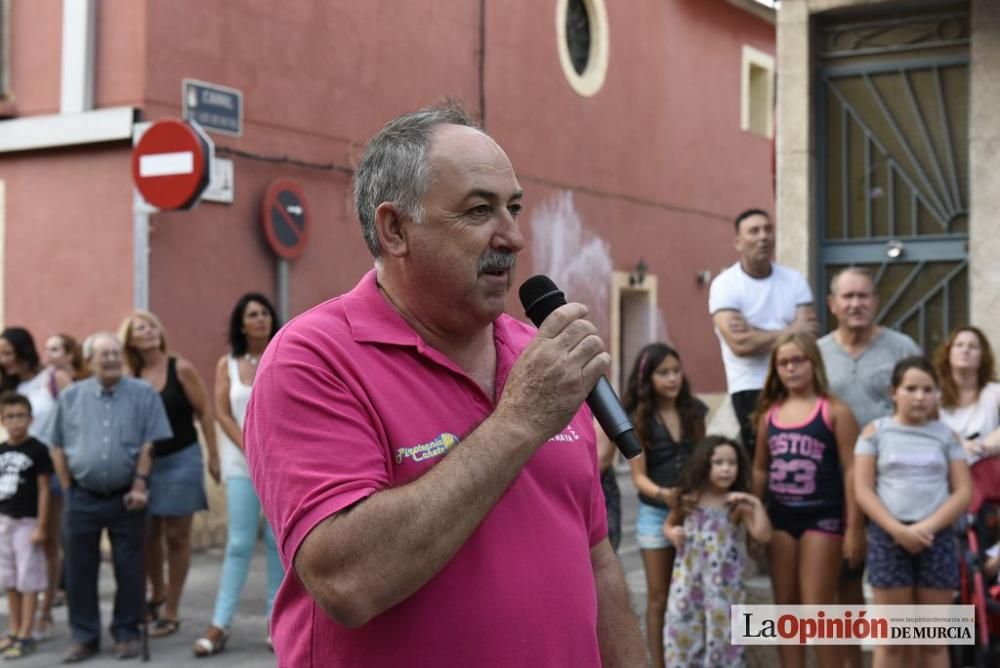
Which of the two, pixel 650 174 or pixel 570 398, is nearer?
pixel 570 398

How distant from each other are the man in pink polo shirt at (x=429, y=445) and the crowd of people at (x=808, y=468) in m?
3.88

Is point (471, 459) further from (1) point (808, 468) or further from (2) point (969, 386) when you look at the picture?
(2) point (969, 386)

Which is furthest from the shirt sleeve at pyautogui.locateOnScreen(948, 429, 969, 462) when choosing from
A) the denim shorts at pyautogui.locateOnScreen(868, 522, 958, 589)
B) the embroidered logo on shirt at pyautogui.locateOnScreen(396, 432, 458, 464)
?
the embroidered logo on shirt at pyautogui.locateOnScreen(396, 432, 458, 464)

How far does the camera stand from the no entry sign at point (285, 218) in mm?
13320

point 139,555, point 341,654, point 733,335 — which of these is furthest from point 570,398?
point 139,555

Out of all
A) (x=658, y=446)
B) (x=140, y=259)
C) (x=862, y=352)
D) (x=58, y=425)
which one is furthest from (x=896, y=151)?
(x=140, y=259)

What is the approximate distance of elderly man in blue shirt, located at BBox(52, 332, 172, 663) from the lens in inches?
311

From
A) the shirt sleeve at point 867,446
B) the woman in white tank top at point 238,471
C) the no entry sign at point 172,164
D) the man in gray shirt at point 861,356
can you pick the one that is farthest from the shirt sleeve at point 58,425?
the shirt sleeve at point 867,446

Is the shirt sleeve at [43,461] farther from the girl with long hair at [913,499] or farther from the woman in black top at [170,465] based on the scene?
the girl with long hair at [913,499]

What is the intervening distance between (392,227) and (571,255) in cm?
1633

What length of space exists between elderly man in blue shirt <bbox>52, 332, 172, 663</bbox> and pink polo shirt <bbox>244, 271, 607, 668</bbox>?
5810 mm

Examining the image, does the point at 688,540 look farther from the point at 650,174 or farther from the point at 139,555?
the point at 650,174

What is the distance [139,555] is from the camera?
26.3ft

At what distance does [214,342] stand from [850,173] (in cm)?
616
